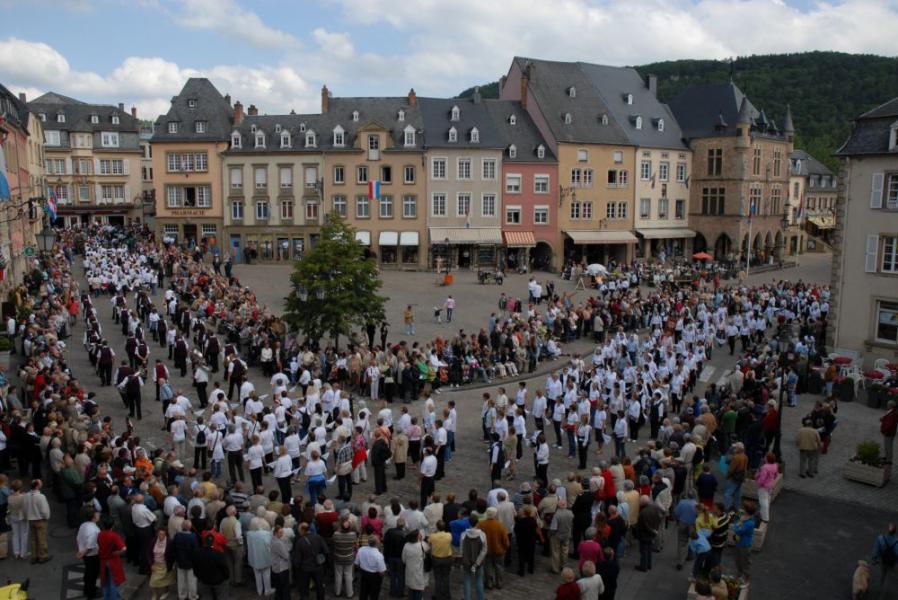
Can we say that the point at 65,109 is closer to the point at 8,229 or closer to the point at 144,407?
the point at 8,229

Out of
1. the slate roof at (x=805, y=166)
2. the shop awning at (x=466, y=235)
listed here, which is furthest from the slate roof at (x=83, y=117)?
the slate roof at (x=805, y=166)

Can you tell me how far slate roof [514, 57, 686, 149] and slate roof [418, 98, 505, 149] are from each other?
4.35 metres

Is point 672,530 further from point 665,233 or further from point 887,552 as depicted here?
point 665,233

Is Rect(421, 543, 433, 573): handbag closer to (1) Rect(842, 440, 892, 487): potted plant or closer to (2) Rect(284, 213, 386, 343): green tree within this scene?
(1) Rect(842, 440, 892, 487): potted plant

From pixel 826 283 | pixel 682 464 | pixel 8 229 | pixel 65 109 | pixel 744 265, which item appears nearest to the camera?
pixel 682 464

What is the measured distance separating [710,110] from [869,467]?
5065 cm

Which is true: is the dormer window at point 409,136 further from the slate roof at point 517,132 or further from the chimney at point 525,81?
the chimney at point 525,81

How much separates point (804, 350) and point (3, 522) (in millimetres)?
24797

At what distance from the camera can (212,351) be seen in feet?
83.1

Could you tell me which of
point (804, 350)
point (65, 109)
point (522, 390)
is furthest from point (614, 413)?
point (65, 109)

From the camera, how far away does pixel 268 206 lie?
56.5 metres

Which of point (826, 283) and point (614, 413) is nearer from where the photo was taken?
point (614, 413)

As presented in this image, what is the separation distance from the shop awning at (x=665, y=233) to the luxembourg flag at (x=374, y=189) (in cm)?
2092

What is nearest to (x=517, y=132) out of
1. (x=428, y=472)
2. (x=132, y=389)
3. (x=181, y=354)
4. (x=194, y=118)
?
(x=194, y=118)
